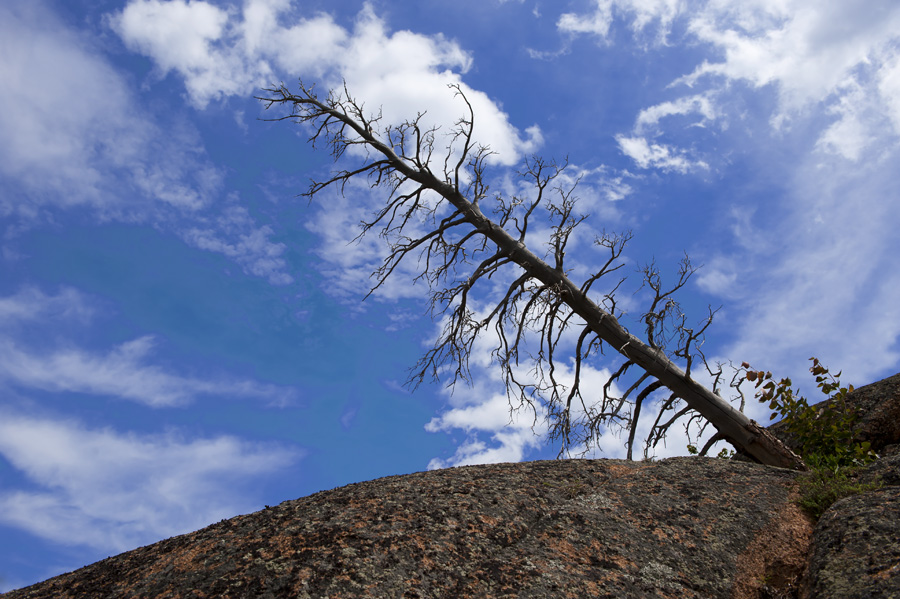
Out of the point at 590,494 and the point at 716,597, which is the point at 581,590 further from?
the point at 590,494

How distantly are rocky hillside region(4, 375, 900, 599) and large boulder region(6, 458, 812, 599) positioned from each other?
0.01 m

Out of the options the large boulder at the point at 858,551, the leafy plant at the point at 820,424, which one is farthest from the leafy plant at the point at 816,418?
the large boulder at the point at 858,551

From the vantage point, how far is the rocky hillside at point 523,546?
13.1 feet

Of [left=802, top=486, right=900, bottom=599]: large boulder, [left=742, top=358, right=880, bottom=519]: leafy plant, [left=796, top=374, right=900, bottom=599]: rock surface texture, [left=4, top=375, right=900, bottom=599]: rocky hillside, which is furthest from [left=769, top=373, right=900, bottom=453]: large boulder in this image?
[left=802, top=486, right=900, bottom=599]: large boulder

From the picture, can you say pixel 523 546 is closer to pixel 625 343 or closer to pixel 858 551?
pixel 858 551

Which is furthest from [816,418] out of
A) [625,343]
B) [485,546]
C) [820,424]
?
[485,546]

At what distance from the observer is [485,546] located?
4414 mm

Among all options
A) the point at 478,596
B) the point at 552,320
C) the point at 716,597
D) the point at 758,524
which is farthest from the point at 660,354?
the point at 478,596

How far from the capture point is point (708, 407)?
989 cm

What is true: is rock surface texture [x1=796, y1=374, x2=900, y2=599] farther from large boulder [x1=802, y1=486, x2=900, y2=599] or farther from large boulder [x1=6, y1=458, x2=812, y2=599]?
large boulder [x1=6, y1=458, x2=812, y2=599]

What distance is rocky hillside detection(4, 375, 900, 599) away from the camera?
13.1 ft

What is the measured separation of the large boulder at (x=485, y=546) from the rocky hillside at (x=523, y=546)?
1 centimetres

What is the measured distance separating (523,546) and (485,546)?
307 millimetres

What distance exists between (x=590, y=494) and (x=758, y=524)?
4.63 ft
